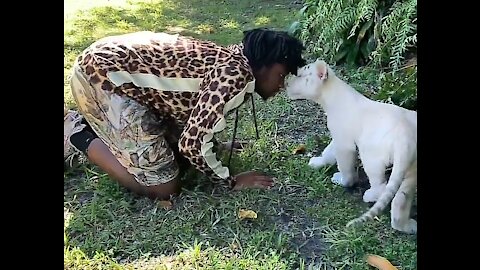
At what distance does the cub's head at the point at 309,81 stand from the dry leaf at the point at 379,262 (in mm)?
692

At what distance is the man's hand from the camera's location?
250 centimetres

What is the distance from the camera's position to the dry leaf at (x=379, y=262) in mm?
1939

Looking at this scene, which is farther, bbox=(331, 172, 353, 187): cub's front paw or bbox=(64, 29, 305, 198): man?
bbox=(331, 172, 353, 187): cub's front paw

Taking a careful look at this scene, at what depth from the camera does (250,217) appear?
7.52ft

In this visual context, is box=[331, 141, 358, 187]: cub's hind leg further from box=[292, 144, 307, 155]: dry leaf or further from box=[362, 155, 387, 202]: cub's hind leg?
box=[292, 144, 307, 155]: dry leaf

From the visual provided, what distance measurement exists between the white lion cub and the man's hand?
0.80 feet

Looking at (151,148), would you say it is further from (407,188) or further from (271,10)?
(271,10)

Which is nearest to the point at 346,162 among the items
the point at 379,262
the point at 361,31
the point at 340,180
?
Result: the point at 340,180

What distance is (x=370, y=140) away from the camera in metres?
2.25

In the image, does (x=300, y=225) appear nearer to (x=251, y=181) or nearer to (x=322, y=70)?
(x=251, y=181)

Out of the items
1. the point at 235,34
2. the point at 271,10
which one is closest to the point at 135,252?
the point at 235,34

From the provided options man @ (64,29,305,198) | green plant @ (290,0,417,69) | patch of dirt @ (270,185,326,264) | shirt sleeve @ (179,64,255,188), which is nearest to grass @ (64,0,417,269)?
patch of dirt @ (270,185,326,264)

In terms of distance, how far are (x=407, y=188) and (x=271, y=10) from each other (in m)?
3.67

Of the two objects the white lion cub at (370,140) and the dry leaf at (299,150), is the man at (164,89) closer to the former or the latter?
the white lion cub at (370,140)
